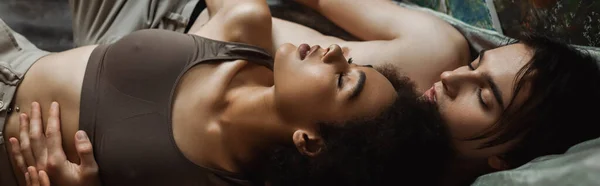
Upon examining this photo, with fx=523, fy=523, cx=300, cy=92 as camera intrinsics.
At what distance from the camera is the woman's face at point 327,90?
852mm

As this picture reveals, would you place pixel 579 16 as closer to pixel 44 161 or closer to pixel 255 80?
pixel 255 80

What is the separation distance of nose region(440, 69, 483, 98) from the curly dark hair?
5 centimetres

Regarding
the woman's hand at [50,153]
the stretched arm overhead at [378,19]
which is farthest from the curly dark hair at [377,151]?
the woman's hand at [50,153]

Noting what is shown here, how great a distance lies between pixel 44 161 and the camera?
3.12 feet

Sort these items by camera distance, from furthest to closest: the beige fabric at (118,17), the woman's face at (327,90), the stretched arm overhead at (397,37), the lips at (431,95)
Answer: the beige fabric at (118,17) → the stretched arm overhead at (397,37) → the lips at (431,95) → the woman's face at (327,90)

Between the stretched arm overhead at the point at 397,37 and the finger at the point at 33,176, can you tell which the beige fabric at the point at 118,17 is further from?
the finger at the point at 33,176

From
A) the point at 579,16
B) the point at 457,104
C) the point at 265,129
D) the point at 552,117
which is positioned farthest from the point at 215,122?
the point at 579,16

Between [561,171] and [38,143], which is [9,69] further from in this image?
[561,171]

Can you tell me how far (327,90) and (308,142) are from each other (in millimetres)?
98

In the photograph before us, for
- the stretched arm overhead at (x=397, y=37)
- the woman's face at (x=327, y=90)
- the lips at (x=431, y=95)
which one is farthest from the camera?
the stretched arm overhead at (x=397, y=37)

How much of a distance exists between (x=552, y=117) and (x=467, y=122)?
0.14m

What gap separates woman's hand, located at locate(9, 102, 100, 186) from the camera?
93 centimetres

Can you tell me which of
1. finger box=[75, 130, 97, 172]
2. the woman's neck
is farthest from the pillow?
finger box=[75, 130, 97, 172]

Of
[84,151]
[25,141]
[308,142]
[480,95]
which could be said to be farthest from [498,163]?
[25,141]
